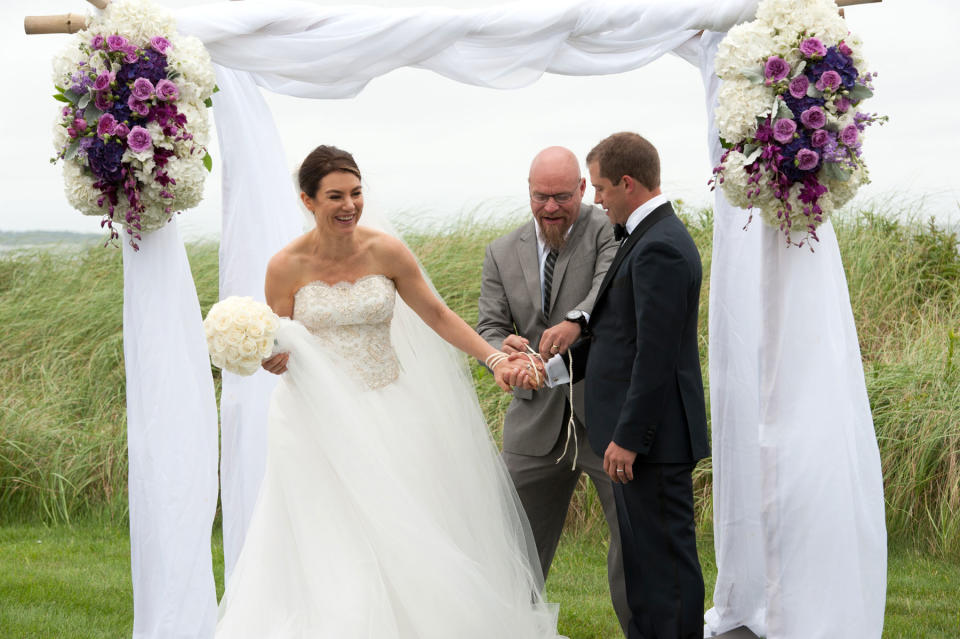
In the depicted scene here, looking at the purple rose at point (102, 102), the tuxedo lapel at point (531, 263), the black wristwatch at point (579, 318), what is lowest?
the black wristwatch at point (579, 318)

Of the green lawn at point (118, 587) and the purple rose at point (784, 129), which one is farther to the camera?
the green lawn at point (118, 587)

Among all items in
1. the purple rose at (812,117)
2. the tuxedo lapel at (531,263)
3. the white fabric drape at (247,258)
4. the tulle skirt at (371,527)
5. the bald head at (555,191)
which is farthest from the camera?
the white fabric drape at (247,258)

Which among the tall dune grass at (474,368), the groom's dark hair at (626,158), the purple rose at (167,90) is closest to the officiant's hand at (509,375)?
the groom's dark hair at (626,158)

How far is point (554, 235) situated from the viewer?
4520 millimetres

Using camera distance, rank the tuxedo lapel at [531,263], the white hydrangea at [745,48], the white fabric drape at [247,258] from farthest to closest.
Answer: the white fabric drape at [247,258]
the tuxedo lapel at [531,263]
the white hydrangea at [745,48]

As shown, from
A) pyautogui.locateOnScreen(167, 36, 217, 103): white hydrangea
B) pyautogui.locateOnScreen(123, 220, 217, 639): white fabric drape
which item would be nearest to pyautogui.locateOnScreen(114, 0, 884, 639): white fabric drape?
pyautogui.locateOnScreen(123, 220, 217, 639): white fabric drape

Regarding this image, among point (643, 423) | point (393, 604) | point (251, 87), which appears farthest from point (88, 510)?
point (643, 423)

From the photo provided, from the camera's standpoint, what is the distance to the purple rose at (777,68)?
154 inches

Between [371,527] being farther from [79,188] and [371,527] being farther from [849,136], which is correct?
[849,136]

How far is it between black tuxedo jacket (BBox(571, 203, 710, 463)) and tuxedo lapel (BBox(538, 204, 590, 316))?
394 mm

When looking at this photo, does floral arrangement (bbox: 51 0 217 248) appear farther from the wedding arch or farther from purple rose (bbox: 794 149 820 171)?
purple rose (bbox: 794 149 820 171)

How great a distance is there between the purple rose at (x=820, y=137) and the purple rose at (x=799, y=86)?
0.51 feet

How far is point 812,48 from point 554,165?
1.10 meters

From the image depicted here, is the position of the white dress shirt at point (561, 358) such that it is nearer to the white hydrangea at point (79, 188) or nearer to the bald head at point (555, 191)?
the bald head at point (555, 191)
